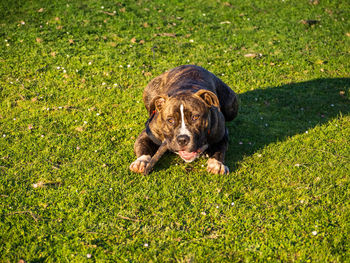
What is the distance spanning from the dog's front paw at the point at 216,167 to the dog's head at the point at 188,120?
0.27 m

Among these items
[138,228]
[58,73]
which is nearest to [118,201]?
[138,228]

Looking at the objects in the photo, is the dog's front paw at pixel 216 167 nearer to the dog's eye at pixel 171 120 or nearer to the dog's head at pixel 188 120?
the dog's head at pixel 188 120

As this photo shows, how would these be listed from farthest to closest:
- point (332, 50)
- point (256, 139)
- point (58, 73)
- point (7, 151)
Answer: point (332, 50), point (58, 73), point (256, 139), point (7, 151)

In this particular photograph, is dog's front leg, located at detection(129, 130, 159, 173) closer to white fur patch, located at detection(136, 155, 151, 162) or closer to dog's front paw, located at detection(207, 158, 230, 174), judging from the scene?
white fur patch, located at detection(136, 155, 151, 162)

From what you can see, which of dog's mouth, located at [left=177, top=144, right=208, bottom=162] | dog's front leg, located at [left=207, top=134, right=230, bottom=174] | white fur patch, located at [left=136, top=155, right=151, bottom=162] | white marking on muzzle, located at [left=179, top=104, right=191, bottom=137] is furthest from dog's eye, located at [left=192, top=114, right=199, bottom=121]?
white fur patch, located at [left=136, top=155, right=151, bottom=162]

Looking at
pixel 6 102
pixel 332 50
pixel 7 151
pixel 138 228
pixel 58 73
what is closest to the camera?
pixel 138 228

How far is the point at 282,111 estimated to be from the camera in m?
8.01

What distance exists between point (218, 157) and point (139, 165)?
130cm

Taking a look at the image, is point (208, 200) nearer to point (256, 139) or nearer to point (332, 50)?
point (256, 139)

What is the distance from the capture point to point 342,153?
6.27 m

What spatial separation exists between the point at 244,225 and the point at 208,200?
25.5 inches

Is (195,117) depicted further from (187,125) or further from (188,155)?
(188,155)

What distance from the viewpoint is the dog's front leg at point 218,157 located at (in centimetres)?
556

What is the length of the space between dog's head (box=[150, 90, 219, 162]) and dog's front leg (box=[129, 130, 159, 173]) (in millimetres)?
459
